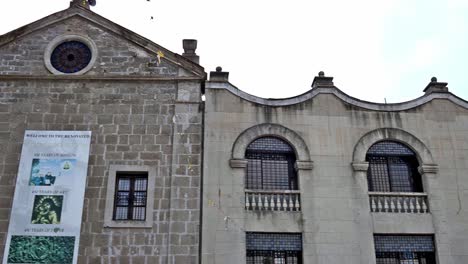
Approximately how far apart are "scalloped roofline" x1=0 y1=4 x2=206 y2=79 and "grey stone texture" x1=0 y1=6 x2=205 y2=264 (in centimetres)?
4

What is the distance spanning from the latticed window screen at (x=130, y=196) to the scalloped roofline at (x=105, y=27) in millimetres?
4307

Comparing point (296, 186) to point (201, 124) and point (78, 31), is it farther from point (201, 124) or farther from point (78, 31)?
point (78, 31)

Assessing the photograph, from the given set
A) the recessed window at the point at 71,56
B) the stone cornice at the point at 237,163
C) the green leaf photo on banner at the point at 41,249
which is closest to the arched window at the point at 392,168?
the stone cornice at the point at 237,163

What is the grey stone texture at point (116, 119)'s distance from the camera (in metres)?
16.2

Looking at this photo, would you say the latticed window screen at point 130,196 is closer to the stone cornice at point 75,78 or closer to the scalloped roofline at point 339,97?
the stone cornice at point 75,78

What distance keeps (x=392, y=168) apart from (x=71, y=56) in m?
12.2

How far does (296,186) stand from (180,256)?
4544 millimetres

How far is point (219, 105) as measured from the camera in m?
18.2

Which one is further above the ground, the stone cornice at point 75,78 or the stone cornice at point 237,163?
the stone cornice at point 75,78

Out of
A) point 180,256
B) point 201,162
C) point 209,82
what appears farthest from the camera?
point 209,82

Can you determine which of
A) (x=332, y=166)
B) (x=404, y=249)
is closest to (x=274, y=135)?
(x=332, y=166)

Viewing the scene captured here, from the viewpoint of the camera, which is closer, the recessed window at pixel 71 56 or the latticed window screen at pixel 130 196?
the latticed window screen at pixel 130 196

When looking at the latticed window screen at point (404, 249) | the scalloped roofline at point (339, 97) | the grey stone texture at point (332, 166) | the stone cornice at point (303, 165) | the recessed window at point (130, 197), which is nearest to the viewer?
the recessed window at point (130, 197)

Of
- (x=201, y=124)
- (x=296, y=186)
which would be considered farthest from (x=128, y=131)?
(x=296, y=186)
